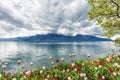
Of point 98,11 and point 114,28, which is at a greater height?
point 98,11

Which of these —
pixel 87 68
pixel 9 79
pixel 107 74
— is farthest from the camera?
pixel 87 68

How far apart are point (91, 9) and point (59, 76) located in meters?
16.4

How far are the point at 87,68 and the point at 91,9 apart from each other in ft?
48.9

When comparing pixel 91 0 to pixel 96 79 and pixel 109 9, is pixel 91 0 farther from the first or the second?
pixel 96 79

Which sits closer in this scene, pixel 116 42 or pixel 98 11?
pixel 98 11

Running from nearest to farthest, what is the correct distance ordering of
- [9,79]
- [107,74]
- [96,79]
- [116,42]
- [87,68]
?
[96,79], [107,74], [9,79], [87,68], [116,42]

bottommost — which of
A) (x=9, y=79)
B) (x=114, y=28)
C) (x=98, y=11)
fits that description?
(x=9, y=79)

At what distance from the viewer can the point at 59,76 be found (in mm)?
9438

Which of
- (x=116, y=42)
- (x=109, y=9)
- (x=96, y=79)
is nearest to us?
(x=96, y=79)

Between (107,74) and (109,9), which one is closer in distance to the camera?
(107,74)

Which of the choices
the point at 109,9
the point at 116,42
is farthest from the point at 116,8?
the point at 116,42

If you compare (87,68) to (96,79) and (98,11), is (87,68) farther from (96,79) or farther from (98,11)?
(98,11)

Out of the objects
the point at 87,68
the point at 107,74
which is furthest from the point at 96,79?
the point at 87,68

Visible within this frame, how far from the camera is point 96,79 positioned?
8188 mm
